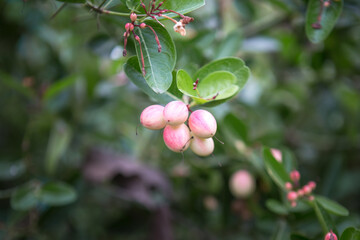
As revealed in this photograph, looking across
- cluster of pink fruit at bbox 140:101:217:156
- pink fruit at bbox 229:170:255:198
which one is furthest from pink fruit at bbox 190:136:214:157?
pink fruit at bbox 229:170:255:198

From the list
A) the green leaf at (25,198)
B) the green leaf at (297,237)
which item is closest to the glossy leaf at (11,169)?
the green leaf at (25,198)

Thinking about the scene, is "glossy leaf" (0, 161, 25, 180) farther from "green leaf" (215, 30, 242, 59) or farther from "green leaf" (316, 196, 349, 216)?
"green leaf" (316, 196, 349, 216)

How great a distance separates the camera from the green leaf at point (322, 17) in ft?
2.76

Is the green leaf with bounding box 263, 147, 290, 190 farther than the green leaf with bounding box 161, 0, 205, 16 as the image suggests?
Yes

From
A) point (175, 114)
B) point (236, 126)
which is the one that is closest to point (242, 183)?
point (236, 126)

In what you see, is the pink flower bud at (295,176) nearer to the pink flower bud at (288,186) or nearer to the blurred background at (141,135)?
the pink flower bud at (288,186)

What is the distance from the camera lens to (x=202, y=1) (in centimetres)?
66

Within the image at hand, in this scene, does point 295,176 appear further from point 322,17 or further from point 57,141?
point 57,141

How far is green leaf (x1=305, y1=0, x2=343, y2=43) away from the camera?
84cm

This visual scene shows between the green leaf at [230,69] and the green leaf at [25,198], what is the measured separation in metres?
0.76

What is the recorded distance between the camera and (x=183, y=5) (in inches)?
26.5

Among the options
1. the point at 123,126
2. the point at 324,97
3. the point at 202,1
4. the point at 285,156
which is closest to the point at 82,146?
the point at 123,126

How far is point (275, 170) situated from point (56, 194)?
726 millimetres

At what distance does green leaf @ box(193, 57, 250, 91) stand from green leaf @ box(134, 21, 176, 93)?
0.34 feet
